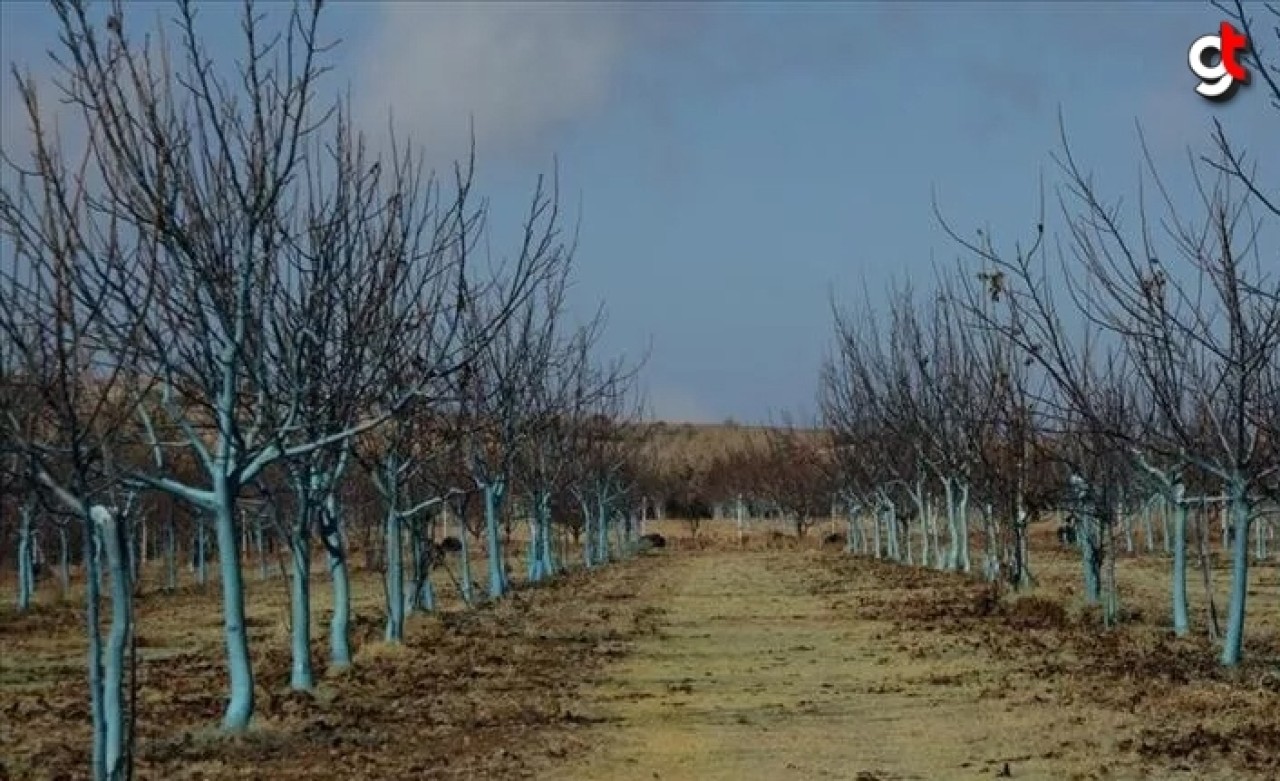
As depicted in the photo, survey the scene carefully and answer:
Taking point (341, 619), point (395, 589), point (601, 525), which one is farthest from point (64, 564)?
point (601, 525)

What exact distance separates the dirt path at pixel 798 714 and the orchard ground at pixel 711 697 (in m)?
0.04

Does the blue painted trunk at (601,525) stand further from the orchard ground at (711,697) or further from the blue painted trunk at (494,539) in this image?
the orchard ground at (711,697)

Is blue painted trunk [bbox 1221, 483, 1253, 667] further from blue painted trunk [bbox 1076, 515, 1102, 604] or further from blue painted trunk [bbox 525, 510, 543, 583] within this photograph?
blue painted trunk [bbox 525, 510, 543, 583]

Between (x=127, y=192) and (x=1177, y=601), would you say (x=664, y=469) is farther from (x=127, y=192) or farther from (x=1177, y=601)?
(x=127, y=192)

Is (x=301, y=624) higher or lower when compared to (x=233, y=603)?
lower

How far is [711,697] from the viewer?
502 inches

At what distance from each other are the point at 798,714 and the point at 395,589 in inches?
253

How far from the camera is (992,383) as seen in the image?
2169cm

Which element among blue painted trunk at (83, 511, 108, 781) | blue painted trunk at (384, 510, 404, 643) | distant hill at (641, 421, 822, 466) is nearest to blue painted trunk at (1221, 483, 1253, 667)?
blue painted trunk at (384, 510, 404, 643)

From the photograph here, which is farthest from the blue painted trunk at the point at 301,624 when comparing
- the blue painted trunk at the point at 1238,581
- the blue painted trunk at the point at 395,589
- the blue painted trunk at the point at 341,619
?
the blue painted trunk at the point at 1238,581

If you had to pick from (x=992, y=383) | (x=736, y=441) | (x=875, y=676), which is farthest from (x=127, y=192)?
(x=736, y=441)

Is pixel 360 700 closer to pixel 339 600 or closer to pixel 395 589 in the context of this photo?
pixel 339 600

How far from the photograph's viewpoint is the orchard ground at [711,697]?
30.6 feet

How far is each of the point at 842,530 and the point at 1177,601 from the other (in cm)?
6401
